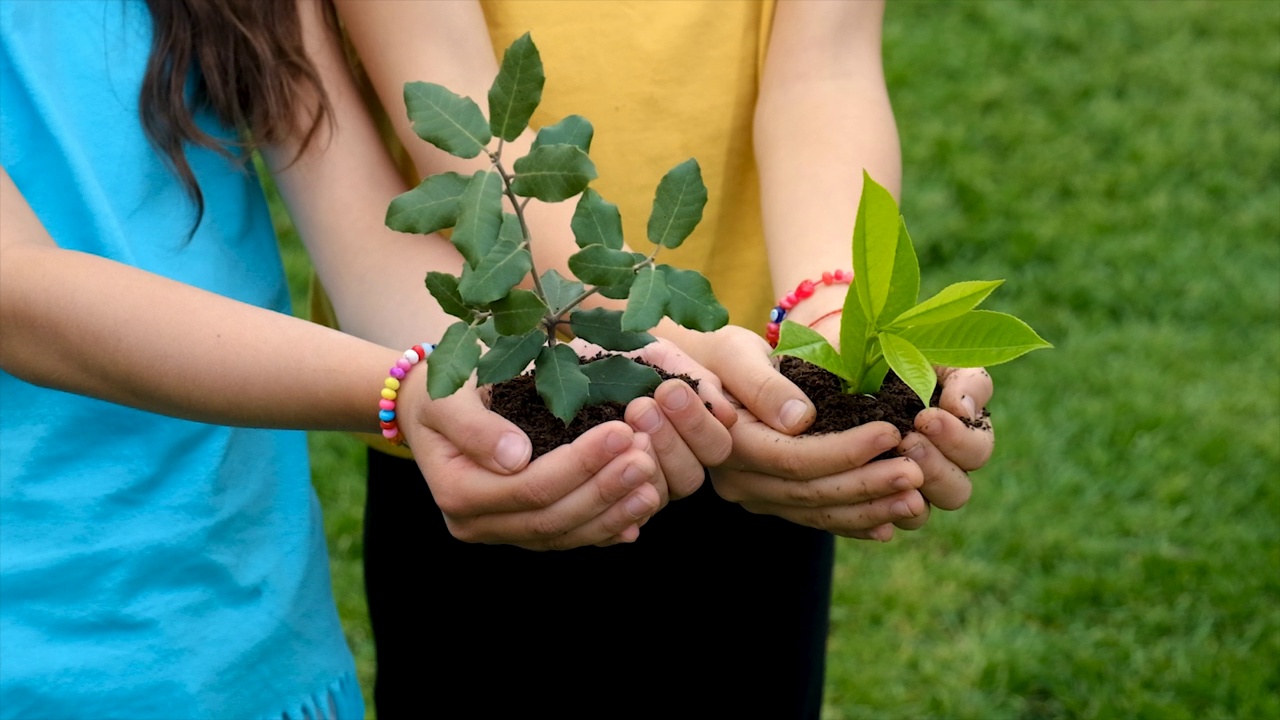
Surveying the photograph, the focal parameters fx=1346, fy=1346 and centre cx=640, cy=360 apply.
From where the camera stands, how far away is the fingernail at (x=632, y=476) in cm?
138

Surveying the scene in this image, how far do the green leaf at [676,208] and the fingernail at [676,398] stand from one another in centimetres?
15

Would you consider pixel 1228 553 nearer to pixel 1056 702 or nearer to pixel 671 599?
pixel 1056 702

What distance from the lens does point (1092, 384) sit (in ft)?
13.1

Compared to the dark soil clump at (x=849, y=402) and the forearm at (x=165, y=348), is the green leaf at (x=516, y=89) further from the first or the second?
the dark soil clump at (x=849, y=402)

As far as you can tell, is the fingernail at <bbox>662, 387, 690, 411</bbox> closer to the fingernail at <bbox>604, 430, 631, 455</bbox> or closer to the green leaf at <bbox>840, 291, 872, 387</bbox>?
the fingernail at <bbox>604, 430, 631, 455</bbox>

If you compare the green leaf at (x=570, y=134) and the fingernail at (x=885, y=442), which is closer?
the green leaf at (x=570, y=134)

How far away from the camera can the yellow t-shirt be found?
1.75 metres

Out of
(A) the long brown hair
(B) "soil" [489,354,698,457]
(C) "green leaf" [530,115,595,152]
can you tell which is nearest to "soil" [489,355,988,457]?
(B) "soil" [489,354,698,457]

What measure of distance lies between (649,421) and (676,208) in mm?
225

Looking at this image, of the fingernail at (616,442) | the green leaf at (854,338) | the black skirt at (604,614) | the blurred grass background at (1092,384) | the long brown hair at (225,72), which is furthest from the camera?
the blurred grass background at (1092,384)

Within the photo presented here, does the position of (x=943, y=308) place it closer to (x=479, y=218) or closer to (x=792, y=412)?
(x=792, y=412)

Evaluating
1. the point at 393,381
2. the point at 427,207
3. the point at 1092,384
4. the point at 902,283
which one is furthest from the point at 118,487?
the point at 1092,384

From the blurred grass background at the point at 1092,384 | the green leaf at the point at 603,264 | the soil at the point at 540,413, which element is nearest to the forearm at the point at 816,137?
the soil at the point at 540,413

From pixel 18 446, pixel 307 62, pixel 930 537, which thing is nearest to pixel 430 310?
pixel 307 62
